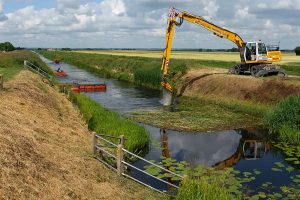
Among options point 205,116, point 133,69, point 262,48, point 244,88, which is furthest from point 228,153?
point 133,69

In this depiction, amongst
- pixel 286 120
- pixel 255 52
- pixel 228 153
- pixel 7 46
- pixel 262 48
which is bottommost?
pixel 228 153

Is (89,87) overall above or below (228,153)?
above

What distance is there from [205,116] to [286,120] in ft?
27.2

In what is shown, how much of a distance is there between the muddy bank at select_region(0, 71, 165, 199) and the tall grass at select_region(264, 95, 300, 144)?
12.7 meters

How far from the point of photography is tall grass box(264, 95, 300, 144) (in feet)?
78.0

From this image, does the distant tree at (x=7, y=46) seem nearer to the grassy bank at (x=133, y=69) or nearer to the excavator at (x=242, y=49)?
the grassy bank at (x=133, y=69)

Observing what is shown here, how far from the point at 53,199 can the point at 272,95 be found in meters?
26.8

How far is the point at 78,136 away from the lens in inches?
784

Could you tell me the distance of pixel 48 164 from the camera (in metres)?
13.4

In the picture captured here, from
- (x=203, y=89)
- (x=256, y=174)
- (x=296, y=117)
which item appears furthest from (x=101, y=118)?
(x=203, y=89)

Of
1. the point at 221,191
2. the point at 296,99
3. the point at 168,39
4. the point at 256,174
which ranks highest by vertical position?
the point at 168,39

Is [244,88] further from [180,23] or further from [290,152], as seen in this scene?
[290,152]

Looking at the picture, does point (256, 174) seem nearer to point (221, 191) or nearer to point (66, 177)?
point (221, 191)

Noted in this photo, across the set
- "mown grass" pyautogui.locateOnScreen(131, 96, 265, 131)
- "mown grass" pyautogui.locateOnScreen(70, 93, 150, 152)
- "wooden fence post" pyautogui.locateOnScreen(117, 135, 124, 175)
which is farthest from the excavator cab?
"wooden fence post" pyautogui.locateOnScreen(117, 135, 124, 175)
